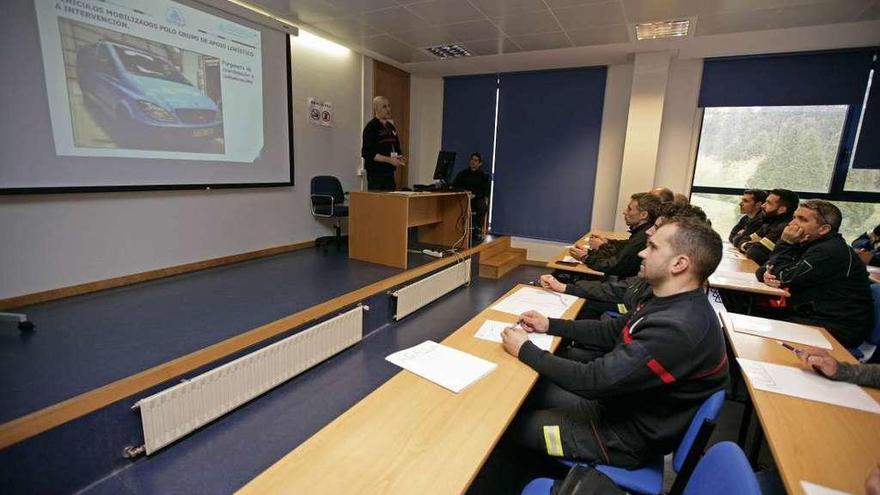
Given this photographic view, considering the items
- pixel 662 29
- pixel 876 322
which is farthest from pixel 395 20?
pixel 876 322

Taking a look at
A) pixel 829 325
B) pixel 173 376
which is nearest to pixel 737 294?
pixel 829 325

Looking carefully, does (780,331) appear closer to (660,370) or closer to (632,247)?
(632,247)

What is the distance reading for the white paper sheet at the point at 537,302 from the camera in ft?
6.37

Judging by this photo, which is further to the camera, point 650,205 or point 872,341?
point 650,205

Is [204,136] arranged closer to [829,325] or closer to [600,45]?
[600,45]

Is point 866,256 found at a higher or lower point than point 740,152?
lower

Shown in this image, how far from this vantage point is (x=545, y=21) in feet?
13.5

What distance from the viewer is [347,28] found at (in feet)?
14.9

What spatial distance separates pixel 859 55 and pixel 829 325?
12.6 ft

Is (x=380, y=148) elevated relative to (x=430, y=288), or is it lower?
elevated

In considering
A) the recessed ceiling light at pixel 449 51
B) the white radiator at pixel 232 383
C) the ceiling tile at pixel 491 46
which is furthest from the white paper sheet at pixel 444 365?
the recessed ceiling light at pixel 449 51

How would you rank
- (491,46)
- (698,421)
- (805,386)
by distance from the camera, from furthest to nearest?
1. (491,46)
2. (805,386)
3. (698,421)

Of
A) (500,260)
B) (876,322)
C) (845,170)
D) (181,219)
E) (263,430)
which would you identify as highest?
(845,170)

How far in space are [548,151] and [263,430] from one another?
530 centimetres
